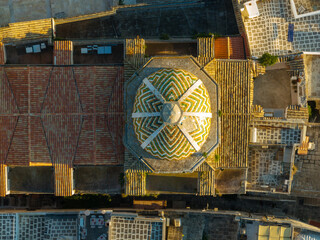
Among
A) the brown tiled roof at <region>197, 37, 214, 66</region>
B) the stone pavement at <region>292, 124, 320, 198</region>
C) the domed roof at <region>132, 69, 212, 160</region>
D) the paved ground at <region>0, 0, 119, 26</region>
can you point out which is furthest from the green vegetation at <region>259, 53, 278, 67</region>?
the paved ground at <region>0, 0, 119, 26</region>

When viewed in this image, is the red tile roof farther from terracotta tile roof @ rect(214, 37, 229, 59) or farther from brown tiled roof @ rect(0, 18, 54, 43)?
terracotta tile roof @ rect(214, 37, 229, 59)

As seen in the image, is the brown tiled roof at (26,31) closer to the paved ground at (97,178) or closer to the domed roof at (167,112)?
the domed roof at (167,112)

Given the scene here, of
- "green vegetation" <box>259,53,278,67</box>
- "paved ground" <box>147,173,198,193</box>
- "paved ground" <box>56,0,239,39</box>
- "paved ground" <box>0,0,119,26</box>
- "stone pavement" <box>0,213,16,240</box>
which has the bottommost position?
"stone pavement" <box>0,213,16,240</box>

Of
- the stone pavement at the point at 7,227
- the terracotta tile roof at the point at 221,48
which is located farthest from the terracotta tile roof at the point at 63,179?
the terracotta tile roof at the point at 221,48

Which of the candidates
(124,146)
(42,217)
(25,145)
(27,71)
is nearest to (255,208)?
(124,146)

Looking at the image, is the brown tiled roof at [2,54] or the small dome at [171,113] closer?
the small dome at [171,113]

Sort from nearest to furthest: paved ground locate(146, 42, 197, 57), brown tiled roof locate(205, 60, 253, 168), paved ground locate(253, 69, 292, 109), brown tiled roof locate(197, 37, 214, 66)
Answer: brown tiled roof locate(205, 60, 253, 168) < brown tiled roof locate(197, 37, 214, 66) < paved ground locate(146, 42, 197, 57) < paved ground locate(253, 69, 292, 109)
